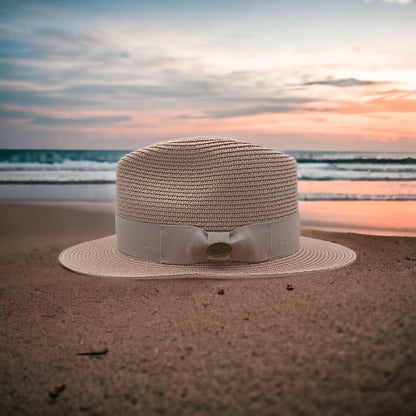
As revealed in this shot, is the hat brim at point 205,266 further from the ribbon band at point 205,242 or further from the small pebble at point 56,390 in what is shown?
the small pebble at point 56,390

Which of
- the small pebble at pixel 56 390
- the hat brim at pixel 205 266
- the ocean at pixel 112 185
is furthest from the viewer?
the ocean at pixel 112 185

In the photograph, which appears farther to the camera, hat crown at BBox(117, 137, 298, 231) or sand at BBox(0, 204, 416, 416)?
hat crown at BBox(117, 137, 298, 231)

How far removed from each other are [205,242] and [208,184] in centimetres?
30

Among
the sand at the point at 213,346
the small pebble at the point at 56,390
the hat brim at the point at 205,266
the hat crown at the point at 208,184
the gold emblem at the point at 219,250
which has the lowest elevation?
the small pebble at the point at 56,390

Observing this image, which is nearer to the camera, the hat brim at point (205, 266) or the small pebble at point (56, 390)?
the small pebble at point (56, 390)

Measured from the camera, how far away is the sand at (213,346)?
3.82 feet

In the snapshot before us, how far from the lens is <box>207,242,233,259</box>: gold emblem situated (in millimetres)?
2191

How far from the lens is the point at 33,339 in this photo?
1709 millimetres

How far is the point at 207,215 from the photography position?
224 cm

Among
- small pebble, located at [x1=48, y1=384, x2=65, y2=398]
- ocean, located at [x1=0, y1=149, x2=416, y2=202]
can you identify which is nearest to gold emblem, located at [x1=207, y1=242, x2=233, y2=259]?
small pebble, located at [x1=48, y1=384, x2=65, y2=398]

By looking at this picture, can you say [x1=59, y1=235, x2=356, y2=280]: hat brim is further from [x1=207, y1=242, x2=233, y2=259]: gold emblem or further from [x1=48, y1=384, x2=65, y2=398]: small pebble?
[x1=48, y1=384, x2=65, y2=398]: small pebble

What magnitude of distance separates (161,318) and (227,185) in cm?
79

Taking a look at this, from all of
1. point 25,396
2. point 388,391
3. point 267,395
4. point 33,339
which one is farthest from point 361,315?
point 33,339

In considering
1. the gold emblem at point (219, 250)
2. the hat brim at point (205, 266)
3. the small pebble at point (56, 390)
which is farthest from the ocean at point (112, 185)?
the small pebble at point (56, 390)
